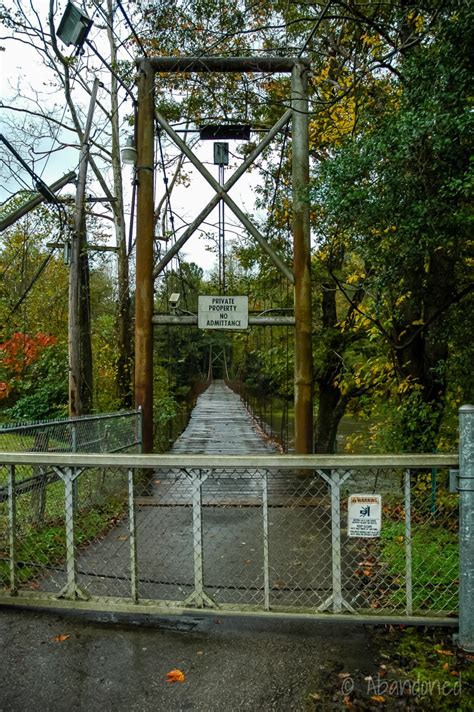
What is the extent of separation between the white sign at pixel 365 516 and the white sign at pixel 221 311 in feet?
14.9

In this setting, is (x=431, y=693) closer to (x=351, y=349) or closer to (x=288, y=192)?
(x=351, y=349)

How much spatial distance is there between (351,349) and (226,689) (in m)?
8.05

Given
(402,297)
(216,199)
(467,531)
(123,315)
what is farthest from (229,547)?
(123,315)

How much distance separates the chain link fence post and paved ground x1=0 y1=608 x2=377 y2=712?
0.50 m

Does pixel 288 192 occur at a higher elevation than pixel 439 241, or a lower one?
higher

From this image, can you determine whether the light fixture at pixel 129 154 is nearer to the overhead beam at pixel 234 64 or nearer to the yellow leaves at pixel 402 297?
the overhead beam at pixel 234 64

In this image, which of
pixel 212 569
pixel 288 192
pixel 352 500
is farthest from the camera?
pixel 288 192

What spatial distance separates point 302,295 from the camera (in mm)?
7359

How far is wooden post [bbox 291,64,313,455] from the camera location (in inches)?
285

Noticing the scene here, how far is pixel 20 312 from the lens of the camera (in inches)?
700

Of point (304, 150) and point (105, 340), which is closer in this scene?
point (304, 150)

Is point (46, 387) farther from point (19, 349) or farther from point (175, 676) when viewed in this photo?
point (175, 676)

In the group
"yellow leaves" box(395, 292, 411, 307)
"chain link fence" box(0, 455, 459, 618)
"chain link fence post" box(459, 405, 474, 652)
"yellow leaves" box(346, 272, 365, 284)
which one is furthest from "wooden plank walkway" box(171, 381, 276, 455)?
"chain link fence post" box(459, 405, 474, 652)

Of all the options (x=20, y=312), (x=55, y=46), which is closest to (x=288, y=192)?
(x=55, y=46)
